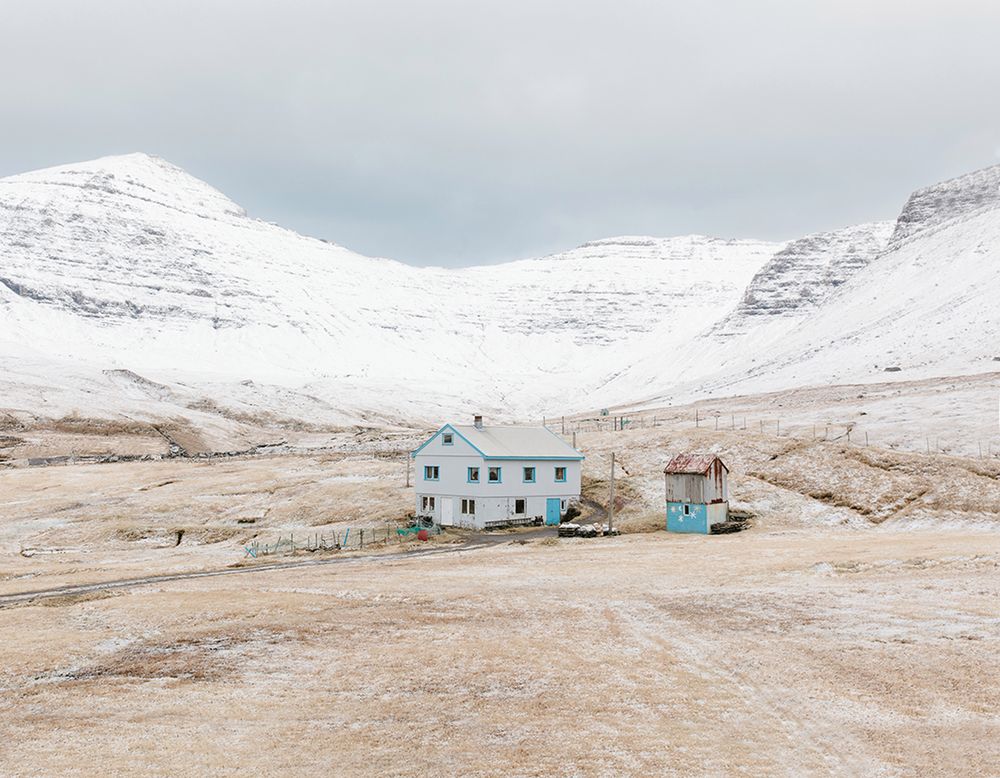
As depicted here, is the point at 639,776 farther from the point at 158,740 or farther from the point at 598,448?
the point at 598,448

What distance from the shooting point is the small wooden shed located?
6159 cm

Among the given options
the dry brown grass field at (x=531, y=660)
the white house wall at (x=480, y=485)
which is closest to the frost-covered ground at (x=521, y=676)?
the dry brown grass field at (x=531, y=660)

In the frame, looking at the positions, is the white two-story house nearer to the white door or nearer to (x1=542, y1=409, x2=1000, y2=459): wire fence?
the white door

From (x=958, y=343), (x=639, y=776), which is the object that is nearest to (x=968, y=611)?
(x=639, y=776)

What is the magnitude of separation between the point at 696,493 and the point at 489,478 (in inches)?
622

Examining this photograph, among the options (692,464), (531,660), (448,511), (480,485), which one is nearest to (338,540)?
(448,511)

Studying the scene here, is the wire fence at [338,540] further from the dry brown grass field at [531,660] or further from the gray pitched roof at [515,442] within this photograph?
the gray pitched roof at [515,442]

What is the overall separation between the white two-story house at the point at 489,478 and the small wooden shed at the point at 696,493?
35.0 ft

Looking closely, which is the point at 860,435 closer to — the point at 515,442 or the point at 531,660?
the point at 515,442

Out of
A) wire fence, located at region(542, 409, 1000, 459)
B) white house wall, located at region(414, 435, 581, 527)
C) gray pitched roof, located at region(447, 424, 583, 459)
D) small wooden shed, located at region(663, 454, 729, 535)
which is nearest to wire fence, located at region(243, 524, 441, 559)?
white house wall, located at region(414, 435, 581, 527)

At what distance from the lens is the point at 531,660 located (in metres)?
25.5

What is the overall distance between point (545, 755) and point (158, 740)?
844 centimetres

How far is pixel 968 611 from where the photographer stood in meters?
30.3

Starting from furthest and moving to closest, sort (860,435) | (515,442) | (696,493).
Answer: (860,435)
(515,442)
(696,493)
